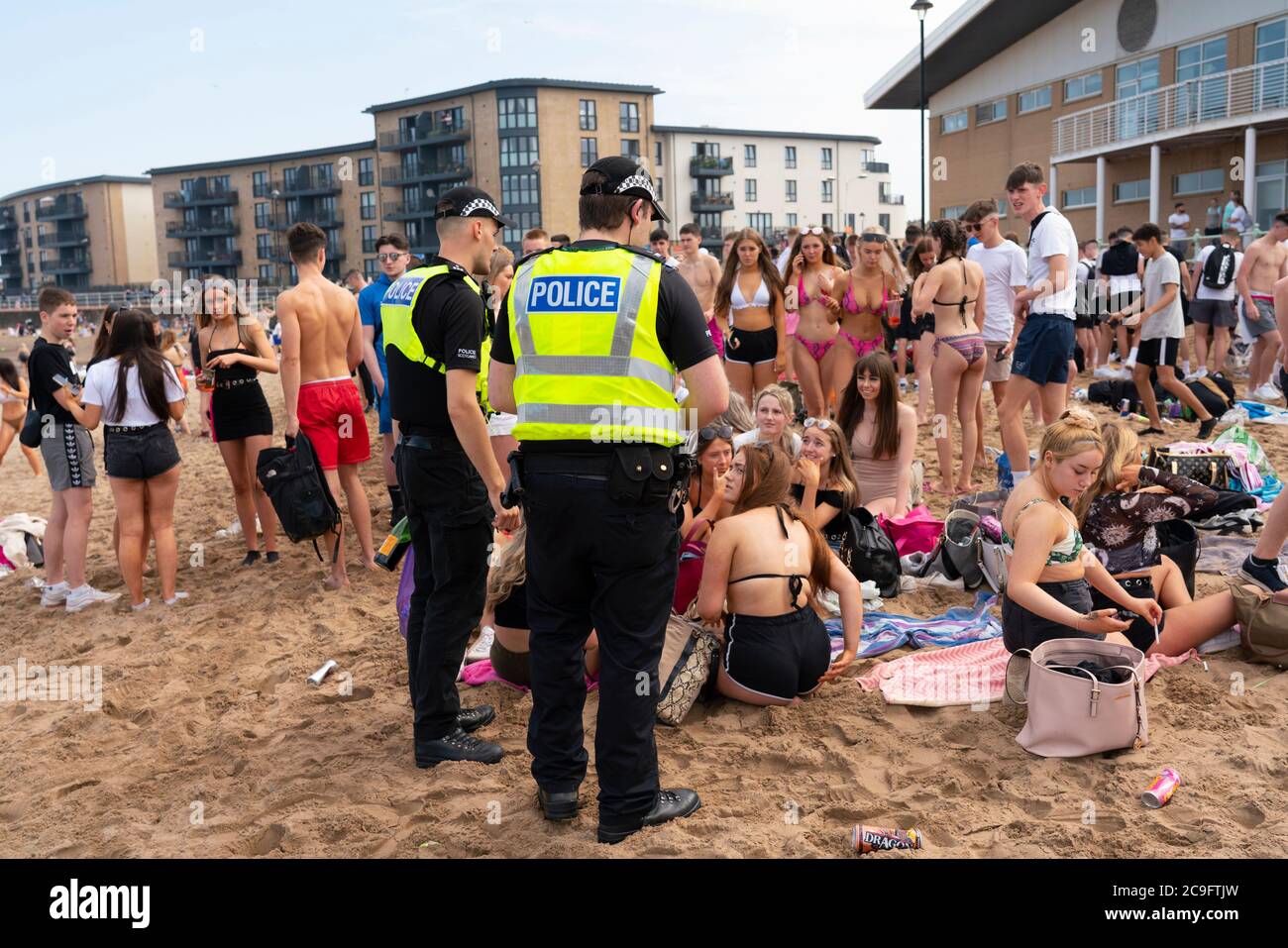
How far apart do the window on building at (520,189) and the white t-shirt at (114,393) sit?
59.1m

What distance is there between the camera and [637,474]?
3.04 metres

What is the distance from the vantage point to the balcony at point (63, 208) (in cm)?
8981

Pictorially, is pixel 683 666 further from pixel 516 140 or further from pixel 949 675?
pixel 516 140

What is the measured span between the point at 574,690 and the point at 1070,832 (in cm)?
167

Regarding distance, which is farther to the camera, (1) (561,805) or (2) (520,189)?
(2) (520,189)

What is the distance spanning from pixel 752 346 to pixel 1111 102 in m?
25.4

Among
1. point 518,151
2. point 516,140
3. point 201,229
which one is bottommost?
point 201,229

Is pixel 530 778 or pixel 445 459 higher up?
pixel 445 459

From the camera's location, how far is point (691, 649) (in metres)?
4.23

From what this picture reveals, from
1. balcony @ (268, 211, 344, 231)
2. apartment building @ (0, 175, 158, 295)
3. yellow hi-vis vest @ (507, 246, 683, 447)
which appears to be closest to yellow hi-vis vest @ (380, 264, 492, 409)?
yellow hi-vis vest @ (507, 246, 683, 447)

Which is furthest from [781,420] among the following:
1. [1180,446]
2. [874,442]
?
[1180,446]

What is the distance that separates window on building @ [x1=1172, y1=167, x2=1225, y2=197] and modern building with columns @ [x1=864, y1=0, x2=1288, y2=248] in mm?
27

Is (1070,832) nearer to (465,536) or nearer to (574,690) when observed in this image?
(574,690)

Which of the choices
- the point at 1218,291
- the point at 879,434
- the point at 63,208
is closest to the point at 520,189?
the point at 63,208
